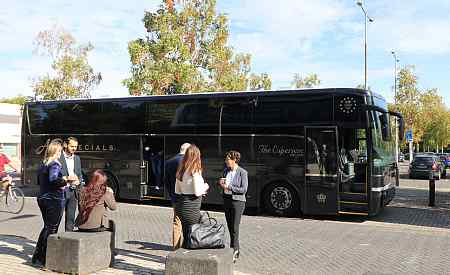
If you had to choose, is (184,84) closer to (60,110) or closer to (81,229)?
(60,110)

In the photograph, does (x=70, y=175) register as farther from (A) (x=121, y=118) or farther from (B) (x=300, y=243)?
(A) (x=121, y=118)

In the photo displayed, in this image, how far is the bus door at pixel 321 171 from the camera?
468 inches

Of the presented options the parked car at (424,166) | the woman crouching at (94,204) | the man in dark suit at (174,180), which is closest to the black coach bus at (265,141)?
the man in dark suit at (174,180)

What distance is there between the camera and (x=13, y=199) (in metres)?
13.3

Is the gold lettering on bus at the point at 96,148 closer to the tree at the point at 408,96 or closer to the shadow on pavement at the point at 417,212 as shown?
Result: the shadow on pavement at the point at 417,212

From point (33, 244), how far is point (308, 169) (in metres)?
6.69

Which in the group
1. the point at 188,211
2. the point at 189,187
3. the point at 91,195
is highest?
the point at 189,187

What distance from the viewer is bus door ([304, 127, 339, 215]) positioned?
39.0 feet

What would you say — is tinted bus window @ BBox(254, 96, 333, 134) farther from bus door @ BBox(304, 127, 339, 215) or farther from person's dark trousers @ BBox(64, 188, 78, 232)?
person's dark trousers @ BBox(64, 188, 78, 232)

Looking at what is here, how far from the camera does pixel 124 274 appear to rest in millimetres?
6297

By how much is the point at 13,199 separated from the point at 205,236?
361 inches

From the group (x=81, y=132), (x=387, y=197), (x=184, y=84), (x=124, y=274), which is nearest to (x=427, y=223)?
(x=387, y=197)

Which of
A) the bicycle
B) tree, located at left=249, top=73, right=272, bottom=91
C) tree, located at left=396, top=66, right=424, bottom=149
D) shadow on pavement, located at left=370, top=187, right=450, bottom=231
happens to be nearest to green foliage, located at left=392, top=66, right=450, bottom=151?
tree, located at left=396, top=66, right=424, bottom=149

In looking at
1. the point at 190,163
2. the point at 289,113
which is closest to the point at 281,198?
the point at 289,113
